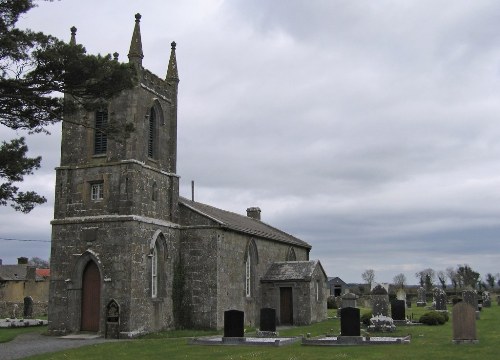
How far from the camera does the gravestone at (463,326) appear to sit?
22125 millimetres

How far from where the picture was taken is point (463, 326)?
→ 22.3 meters

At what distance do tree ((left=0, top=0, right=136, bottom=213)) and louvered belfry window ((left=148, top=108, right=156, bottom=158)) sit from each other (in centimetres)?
1203

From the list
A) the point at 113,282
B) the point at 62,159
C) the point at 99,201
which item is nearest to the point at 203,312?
the point at 113,282

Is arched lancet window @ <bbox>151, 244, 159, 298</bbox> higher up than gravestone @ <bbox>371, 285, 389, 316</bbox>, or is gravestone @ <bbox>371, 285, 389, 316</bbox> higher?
arched lancet window @ <bbox>151, 244, 159, 298</bbox>

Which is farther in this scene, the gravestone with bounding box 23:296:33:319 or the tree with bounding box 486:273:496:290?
the tree with bounding box 486:273:496:290

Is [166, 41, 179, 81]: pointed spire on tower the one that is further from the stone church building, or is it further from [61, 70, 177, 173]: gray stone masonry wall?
[61, 70, 177, 173]: gray stone masonry wall

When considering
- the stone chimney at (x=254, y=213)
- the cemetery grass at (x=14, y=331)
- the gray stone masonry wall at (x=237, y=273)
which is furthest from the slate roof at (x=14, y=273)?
the gray stone masonry wall at (x=237, y=273)

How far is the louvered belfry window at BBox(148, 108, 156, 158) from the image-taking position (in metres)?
31.6

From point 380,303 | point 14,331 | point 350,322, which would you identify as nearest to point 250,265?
point 380,303

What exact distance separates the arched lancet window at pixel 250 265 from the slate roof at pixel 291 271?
1.31 metres

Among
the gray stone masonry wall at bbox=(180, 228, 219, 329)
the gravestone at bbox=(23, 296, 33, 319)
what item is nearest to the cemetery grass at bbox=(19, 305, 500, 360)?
the gray stone masonry wall at bbox=(180, 228, 219, 329)

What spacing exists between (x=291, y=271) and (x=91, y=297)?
14301 millimetres

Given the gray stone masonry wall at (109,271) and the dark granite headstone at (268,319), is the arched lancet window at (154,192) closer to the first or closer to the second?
the gray stone masonry wall at (109,271)

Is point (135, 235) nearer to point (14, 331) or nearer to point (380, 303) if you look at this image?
point (14, 331)
